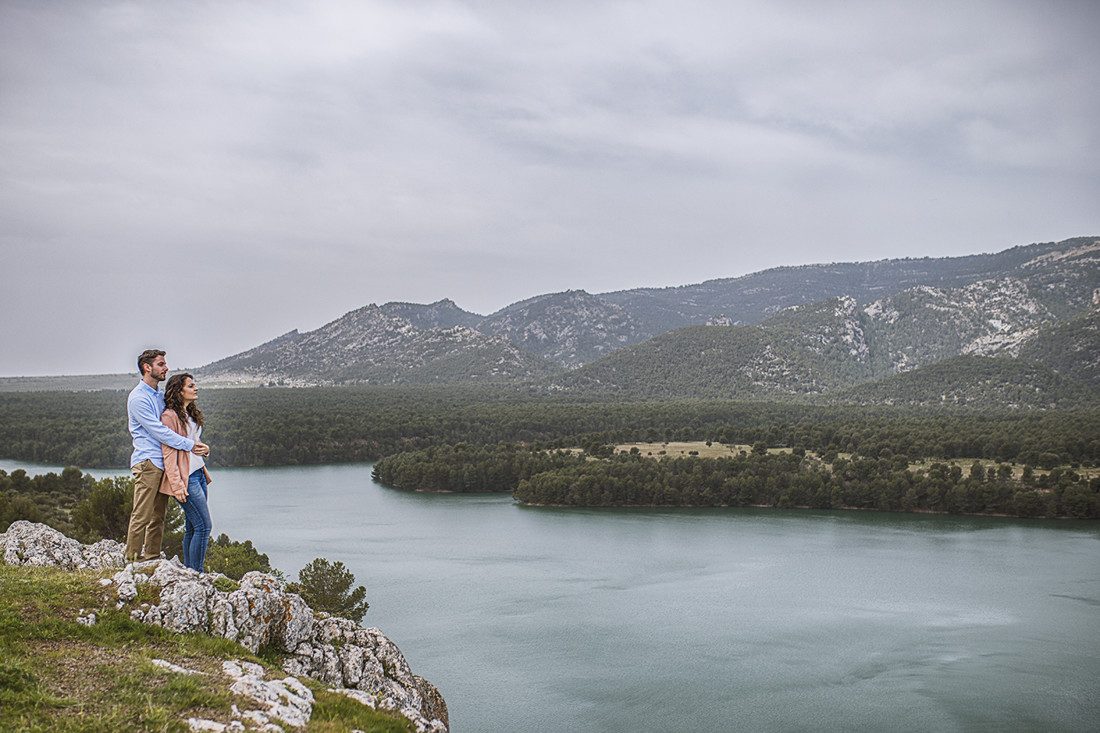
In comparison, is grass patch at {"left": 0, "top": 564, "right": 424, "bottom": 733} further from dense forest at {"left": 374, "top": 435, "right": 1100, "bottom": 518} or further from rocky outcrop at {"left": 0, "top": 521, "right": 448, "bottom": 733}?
dense forest at {"left": 374, "top": 435, "right": 1100, "bottom": 518}

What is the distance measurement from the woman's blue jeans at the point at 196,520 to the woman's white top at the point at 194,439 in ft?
0.38

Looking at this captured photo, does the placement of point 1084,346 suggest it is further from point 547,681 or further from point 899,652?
point 547,681

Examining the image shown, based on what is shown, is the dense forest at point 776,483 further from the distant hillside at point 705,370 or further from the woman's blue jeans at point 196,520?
the distant hillside at point 705,370

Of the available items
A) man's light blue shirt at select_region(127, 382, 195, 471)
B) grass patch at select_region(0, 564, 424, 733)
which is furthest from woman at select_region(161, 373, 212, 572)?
grass patch at select_region(0, 564, 424, 733)

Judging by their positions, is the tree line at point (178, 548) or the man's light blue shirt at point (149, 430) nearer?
the man's light blue shirt at point (149, 430)

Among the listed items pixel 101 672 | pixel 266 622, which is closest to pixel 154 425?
pixel 101 672

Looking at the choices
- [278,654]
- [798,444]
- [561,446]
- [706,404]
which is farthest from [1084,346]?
[278,654]

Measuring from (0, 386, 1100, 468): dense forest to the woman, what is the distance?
70.6 meters

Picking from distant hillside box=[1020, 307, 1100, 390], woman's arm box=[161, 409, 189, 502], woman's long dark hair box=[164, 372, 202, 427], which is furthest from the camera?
distant hillside box=[1020, 307, 1100, 390]

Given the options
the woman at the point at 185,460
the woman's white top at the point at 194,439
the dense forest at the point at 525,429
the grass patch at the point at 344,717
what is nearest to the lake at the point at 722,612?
the grass patch at the point at 344,717

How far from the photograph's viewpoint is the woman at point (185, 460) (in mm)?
9180

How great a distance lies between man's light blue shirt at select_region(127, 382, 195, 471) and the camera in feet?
29.5

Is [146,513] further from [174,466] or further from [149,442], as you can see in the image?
[149,442]

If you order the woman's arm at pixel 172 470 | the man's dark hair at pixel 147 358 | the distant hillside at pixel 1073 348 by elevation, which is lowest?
the woman's arm at pixel 172 470
